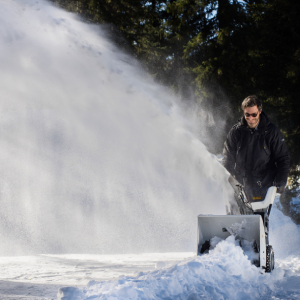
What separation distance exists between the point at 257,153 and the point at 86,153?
7883mm

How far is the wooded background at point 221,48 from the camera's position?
334 inches

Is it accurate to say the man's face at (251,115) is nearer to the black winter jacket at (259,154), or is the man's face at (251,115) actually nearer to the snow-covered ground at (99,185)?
the black winter jacket at (259,154)

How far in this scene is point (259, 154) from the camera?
341cm

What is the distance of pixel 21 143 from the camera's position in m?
11.2

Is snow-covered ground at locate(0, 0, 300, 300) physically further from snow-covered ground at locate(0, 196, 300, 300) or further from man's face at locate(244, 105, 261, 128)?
man's face at locate(244, 105, 261, 128)

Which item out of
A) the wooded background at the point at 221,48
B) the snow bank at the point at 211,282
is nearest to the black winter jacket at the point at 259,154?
the snow bank at the point at 211,282

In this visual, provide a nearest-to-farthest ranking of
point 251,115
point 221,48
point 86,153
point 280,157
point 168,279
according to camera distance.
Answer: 1. point 168,279
2. point 251,115
3. point 280,157
4. point 86,153
5. point 221,48

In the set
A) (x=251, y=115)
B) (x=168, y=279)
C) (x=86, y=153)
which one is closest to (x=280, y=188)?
(x=251, y=115)

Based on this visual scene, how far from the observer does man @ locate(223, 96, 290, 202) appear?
11.0ft

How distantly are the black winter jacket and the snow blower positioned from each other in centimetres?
23

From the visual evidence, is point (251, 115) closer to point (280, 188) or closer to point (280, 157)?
point (280, 157)

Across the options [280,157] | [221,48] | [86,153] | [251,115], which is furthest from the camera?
[221,48]

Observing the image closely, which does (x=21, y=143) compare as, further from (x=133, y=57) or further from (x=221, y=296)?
(x=221, y=296)

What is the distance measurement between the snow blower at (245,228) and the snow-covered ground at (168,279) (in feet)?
0.40
